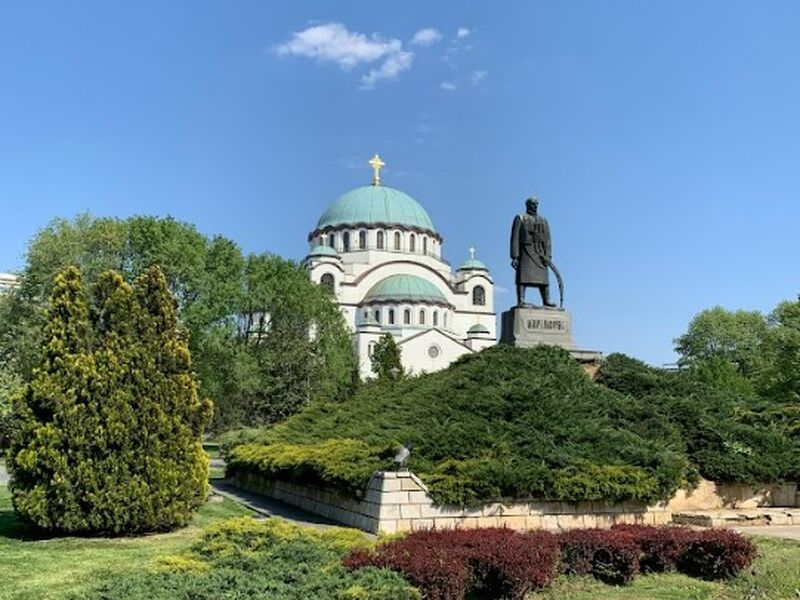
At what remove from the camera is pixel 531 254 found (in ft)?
60.1

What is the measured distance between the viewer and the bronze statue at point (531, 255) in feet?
60.1

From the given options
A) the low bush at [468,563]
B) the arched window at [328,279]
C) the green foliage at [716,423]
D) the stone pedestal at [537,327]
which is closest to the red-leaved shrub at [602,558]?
the low bush at [468,563]

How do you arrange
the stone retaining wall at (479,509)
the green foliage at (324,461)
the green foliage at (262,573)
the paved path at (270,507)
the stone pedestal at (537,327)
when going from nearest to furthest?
the green foliage at (262,573)
the stone retaining wall at (479,509)
the green foliage at (324,461)
the paved path at (270,507)
the stone pedestal at (537,327)

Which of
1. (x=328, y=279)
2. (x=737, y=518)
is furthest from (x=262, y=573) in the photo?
(x=328, y=279)

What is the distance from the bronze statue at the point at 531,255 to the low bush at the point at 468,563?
36.4ft

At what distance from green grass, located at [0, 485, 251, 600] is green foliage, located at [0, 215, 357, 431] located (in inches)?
620

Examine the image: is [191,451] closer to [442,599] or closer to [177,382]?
[177,382]

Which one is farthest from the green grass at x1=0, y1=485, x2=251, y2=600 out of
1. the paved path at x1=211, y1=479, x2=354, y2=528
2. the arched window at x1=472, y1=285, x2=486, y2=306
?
the arched window at x1=472, y1=285, x2=486, y2=306

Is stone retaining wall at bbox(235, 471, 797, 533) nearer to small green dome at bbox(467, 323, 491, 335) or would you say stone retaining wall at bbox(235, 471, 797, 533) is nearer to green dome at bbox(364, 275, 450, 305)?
green dome at bbox(364, 275, 450, 305)

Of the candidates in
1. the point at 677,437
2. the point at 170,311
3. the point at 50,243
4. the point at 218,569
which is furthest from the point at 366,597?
the point at 50,243

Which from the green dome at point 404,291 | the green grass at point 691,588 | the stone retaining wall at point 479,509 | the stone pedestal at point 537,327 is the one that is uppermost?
the green dome at point 404,291

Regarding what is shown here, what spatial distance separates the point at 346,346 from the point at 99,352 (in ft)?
102

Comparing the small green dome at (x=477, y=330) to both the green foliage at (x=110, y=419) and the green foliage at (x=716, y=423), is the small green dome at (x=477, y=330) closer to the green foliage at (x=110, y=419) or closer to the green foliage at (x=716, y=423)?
the green foliage at (x=716, y=423)

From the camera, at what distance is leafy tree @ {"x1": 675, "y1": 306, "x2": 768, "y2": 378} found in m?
59.8
